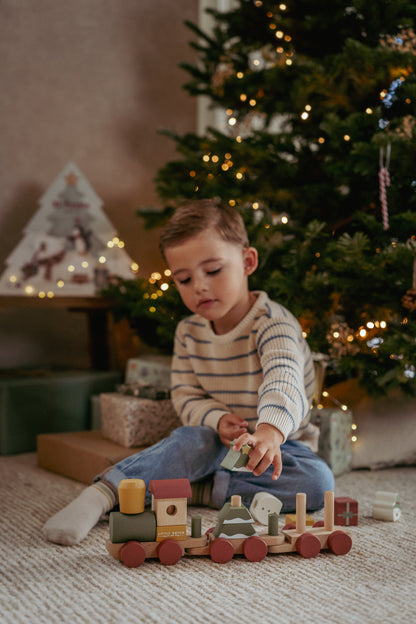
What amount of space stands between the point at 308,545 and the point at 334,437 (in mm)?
498

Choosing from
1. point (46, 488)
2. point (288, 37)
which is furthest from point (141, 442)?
point (288, 37)

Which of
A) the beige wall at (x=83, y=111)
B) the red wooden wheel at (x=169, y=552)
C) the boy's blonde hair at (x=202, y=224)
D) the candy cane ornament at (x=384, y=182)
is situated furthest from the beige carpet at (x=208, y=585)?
the beige wall at (x=83, y=111)

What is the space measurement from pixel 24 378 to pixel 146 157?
99 centimetres

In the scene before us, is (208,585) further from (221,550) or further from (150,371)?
(150,371)

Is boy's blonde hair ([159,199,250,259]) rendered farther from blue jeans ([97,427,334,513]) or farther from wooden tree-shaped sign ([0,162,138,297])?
wooden tree-shaped sign ([0,162,138,297])

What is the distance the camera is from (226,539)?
2.78ft

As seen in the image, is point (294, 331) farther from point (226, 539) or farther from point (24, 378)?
point (24, 378)

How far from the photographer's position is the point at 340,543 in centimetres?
87

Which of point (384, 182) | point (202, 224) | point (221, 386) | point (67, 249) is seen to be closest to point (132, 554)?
point (221, 386)

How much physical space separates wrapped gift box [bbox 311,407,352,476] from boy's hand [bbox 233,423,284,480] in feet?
1.54

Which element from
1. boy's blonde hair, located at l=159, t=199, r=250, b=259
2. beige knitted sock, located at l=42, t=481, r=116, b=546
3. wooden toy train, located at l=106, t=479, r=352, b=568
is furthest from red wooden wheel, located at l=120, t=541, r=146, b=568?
boy's blonde hair, located at l=159, t=199, r=250, b=259

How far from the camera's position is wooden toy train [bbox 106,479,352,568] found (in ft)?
2.72

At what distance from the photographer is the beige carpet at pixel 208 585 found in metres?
0.69

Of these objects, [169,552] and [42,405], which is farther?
[42,405]
